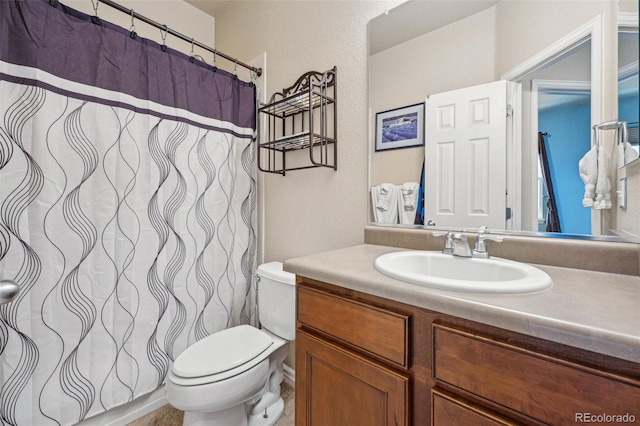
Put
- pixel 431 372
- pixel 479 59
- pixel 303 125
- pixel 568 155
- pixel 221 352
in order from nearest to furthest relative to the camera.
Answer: pixel 431 372 → pixel 568 155 → pixel 479 59 → pixel 221 352 → pixel 303 125

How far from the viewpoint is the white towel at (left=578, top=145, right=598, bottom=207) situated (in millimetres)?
814

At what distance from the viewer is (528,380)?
0.49m

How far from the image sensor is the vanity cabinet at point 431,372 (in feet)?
1.48

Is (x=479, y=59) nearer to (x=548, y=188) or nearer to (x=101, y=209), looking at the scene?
(x=548, y=188)

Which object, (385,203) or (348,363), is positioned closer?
(348,363)

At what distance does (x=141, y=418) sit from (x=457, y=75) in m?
2.18

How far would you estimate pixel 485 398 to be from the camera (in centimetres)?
54

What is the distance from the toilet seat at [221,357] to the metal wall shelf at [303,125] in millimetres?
931

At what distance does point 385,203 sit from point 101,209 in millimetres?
1293

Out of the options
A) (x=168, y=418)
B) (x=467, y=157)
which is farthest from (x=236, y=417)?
(x=467, y=157)

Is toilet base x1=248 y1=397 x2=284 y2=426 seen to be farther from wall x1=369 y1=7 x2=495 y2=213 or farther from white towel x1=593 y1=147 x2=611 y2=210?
white towel x1=593 y1=147 x2=611 y2=210

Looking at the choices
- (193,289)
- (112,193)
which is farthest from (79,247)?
(193,289)

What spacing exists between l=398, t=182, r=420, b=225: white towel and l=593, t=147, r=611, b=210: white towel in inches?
21.7

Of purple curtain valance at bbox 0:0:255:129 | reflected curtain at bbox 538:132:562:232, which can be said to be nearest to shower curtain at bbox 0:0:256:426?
purple curtain valance at bbox 0:0:255:129
